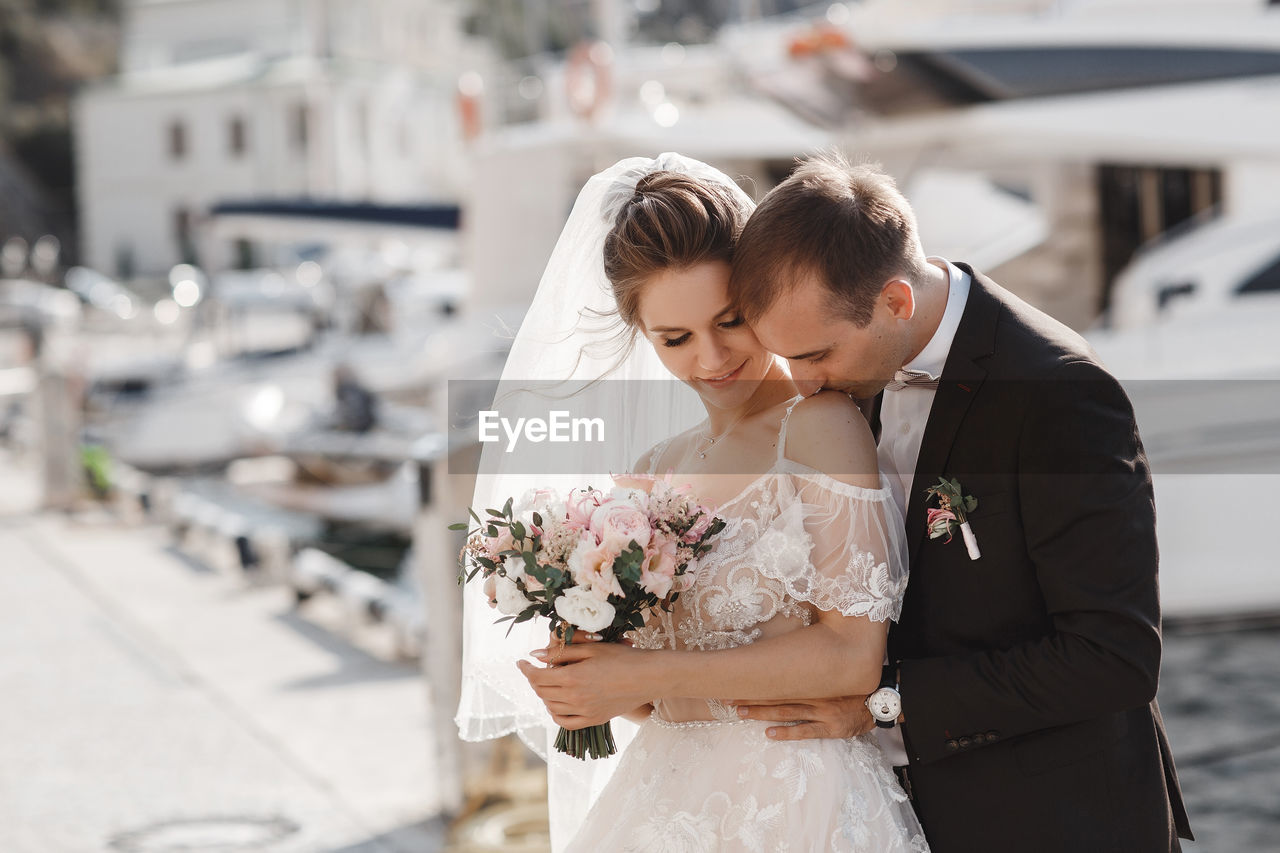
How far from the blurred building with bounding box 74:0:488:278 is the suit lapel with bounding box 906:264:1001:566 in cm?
5311

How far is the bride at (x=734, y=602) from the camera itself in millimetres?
2355

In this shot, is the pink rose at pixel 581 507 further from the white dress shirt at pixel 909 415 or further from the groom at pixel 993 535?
the white dress shirt at pixel 909 415

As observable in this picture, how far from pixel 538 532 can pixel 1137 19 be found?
8.94 meters

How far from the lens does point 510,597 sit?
2381 millimetres

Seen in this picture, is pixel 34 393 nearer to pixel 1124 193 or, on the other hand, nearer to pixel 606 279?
pixel 1124 193

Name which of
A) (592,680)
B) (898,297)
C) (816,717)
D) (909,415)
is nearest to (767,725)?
(816,717)

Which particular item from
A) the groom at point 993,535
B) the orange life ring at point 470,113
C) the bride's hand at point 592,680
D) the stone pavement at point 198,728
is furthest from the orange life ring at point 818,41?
the bride's hand at point 592,680

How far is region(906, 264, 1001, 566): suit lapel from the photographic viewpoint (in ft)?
7.61

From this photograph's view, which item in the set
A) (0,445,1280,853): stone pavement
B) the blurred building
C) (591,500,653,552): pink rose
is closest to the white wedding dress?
(591,500,653,552): pink rose

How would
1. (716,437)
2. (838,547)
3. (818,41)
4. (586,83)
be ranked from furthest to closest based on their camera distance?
(586,83), (818,41), (716,437), (838,547)

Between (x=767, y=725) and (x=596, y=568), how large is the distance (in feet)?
1.57

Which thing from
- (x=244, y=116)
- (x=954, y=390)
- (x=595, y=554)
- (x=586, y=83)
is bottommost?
(x=595, y=554)

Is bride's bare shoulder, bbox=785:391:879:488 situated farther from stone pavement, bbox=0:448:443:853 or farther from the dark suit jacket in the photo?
stone pavement, bbox=0:448:443:853

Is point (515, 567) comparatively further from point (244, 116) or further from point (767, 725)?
point (244, 116)
